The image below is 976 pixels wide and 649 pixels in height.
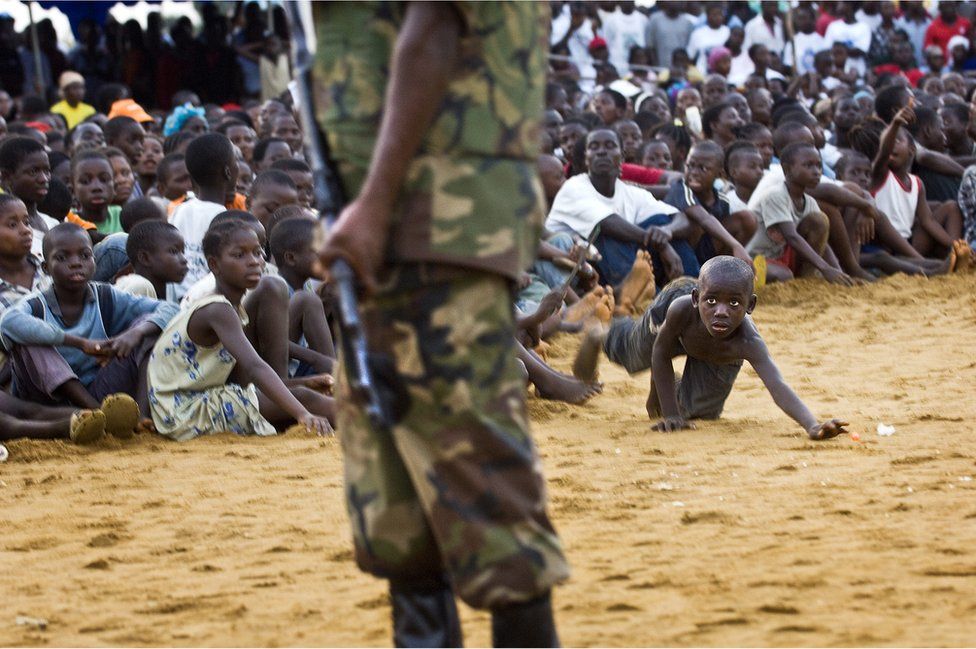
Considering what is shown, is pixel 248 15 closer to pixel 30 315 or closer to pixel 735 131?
pixel 735 131

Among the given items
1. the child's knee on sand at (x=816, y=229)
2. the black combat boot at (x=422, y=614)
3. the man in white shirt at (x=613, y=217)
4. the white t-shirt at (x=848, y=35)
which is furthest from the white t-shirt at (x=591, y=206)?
the white t-shirt at (x=848, y=35)

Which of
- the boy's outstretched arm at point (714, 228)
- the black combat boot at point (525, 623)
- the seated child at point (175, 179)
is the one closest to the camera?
the black combat boot at point (525, 623)

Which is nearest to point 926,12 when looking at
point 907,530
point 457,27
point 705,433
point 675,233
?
point 675,233

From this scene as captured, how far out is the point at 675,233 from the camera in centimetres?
922

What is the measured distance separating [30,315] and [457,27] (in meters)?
4.17

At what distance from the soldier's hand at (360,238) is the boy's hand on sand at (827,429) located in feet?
11.2

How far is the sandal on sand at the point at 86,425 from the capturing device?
561cm

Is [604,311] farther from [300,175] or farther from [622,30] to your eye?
[622,30]

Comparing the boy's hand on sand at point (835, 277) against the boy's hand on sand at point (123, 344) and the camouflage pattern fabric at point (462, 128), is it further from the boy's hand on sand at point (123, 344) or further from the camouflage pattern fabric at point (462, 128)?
the camouflage pattern fabric at point (462, 128)

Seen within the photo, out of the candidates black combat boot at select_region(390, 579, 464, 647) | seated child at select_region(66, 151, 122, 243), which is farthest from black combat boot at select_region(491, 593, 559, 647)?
seated child at select_region(66, 151, 122, 243)

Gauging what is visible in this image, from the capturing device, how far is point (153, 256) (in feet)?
21.7

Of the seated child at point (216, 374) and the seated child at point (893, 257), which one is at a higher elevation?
the seated child at point (216, 374)

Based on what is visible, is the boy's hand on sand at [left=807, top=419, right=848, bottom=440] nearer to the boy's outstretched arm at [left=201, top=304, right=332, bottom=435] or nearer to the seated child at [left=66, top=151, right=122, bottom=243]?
the boy's outstretched arm at [left=201, top=304, right=332, bottom=435]

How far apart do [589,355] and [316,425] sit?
1191 millimetres
